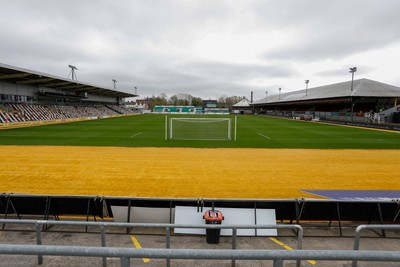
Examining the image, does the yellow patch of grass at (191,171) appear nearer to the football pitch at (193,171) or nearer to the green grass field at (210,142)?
the football pitch at (193,171)

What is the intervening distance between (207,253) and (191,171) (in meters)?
9.91

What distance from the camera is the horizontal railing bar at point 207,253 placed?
5.61 feet

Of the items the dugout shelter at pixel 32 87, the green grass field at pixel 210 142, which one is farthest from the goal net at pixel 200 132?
the dugout shelter at pixel 32 87

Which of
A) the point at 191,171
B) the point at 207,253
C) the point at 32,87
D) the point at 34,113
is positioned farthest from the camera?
the point at 32,87

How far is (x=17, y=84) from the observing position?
43.7 meters

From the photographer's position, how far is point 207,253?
179 cm

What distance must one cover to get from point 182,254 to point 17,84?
55594mm

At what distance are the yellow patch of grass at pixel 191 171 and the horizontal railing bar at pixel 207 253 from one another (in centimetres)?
687

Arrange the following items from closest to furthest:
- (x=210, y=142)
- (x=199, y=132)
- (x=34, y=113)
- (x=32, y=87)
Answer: (x=210, y=142) < (x=199, y=132) < (x=34, y=113) < (x=32, y=87)

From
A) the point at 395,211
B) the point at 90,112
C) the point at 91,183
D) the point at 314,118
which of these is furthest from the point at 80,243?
the point at 90,112

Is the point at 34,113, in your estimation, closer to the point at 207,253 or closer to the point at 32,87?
the point at 32,87

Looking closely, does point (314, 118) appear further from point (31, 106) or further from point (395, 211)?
point (31, 106)

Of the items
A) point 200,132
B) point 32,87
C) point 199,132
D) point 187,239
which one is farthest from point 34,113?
point 187,239

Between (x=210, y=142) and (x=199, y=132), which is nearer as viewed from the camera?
(x=210, y=142)
